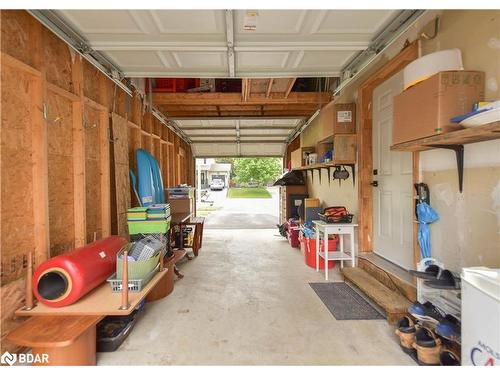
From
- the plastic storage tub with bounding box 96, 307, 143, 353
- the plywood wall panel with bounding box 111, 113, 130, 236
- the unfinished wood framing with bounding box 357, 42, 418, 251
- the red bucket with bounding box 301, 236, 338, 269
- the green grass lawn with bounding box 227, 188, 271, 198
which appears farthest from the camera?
the green grass lawn with bounding box 227, 188, 271, 198

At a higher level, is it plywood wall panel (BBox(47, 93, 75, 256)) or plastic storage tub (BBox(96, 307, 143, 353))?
plywood wall panel (BBox(47, 93, 75, 256))

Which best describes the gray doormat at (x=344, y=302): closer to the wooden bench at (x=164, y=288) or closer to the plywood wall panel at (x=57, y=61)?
the wooden bench at (x=164, y=288)

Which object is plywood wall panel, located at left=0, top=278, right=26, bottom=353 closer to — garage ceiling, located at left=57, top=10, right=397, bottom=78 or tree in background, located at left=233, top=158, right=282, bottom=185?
garage ceiling, located at left=57, top=10, right=397, bottom=78

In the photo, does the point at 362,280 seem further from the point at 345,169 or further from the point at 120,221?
the point at 120,221

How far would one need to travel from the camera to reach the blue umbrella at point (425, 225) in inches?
96.7

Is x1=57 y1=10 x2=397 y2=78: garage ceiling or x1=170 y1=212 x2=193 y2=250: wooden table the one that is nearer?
x1=57 y1=10 x2=397 y2=78: garage ceiling

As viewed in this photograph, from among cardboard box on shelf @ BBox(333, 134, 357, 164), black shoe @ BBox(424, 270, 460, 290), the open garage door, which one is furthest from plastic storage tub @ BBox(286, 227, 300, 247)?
black shoe @ BBox(424, 270, 460, 290)

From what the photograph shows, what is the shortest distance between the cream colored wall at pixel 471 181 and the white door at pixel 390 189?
1.85 ft

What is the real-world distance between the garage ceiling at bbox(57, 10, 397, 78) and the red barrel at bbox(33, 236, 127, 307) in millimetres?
1979

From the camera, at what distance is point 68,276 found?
6.89 ft

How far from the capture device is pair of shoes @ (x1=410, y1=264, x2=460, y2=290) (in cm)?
195

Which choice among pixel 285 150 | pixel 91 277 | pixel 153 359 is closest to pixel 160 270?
pixel 91 277

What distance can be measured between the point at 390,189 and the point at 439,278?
1575 mm

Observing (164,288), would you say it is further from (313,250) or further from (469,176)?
(469,176)
